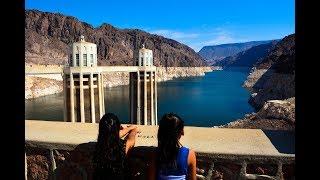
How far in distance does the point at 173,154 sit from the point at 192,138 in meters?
1.77

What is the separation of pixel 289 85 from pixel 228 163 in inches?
2639

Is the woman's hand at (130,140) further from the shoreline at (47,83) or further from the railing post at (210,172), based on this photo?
the shoreline at (47,83)

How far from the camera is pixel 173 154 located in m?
3.00

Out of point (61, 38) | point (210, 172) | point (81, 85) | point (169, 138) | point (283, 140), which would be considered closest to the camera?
point (169, 138)

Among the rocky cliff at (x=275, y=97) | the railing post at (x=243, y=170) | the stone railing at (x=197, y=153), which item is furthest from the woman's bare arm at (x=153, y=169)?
the rocky cliff at (x=275, y=97)

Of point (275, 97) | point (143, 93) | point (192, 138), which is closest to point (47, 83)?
point (275, 97)

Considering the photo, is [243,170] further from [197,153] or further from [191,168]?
[191,168]

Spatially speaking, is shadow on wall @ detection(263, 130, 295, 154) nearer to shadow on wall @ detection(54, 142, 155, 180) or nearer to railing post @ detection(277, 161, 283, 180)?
railing post @ detection(277, 161, 283, 180)

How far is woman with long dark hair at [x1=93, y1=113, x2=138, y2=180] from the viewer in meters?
3.23

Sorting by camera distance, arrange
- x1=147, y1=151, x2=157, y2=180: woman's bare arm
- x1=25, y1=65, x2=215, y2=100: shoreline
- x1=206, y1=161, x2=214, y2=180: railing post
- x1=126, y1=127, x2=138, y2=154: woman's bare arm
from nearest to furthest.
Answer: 1. x1=147, y1=151, x2=157, y2=180: woman's bare arm
2. x1=126, y1=127, x2=138, y2=154: woman's bare arm
3. x1=206, y1=161, x2=214, y2=180: railing post
4. x1=25, y1=65, x2=215, y2=100: shoreline

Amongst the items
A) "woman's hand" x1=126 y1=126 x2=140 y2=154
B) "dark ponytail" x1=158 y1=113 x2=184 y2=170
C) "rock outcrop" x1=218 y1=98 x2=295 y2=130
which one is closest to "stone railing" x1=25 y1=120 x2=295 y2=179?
"woman's hand" x1=126 y1=126 x2=140 y2=154

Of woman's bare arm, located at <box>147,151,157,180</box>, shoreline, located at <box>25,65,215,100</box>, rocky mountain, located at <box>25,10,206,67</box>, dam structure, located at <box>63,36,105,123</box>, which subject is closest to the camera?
woman's bare arm, located at <box>147,151,157,180</box>

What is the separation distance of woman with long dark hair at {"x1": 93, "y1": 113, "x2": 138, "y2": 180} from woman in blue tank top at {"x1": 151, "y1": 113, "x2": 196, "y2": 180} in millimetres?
457

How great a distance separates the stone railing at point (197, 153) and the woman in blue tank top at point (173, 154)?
737 millimetres
